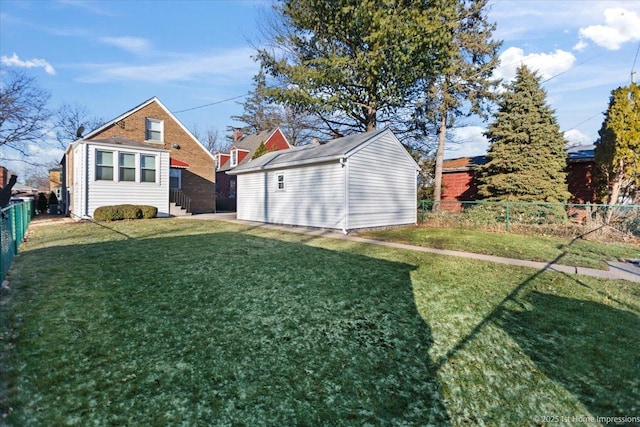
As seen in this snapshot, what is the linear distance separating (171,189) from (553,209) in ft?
68.2

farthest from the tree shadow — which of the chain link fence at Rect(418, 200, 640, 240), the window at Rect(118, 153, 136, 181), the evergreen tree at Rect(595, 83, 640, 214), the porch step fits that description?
the porch step

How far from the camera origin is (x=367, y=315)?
14.8ft

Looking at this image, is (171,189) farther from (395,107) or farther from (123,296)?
(123,296)

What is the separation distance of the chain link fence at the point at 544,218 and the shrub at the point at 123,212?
548 inches

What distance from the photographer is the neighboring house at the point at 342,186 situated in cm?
1255

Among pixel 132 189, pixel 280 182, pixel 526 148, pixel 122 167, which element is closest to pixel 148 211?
pixel 132 189

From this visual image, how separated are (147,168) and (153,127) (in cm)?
510

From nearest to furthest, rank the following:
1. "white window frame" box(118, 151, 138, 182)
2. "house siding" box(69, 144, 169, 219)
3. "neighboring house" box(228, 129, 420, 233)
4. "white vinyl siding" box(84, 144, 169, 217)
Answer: "neighboring house" box(228, 129, 420, 233)
"house siding" box(69, 144, 169, 219)
"white vinyl siding" box(84, 144, 169, 217)
"white window frame" box(118, 151, 138, 182)

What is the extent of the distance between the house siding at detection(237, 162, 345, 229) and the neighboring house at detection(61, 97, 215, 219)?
16.7 ft

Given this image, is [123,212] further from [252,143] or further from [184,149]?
[252,143]

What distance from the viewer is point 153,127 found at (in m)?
21.2

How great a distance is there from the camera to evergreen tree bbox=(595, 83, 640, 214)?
13461 mm

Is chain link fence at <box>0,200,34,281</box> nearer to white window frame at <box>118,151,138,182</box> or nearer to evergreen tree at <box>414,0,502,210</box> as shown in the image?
white window frame at <box>118,151,138,182</box>

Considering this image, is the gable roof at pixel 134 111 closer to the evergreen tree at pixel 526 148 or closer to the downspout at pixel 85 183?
the downspout at pixel 85 183
